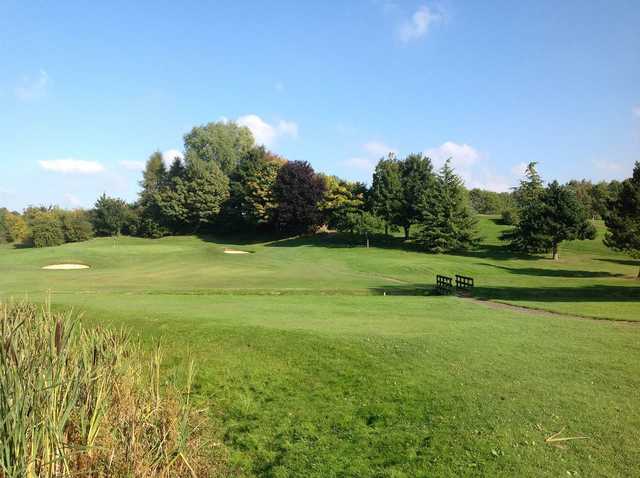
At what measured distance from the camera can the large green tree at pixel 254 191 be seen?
221 feet

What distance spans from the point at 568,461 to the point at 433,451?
5.85ft

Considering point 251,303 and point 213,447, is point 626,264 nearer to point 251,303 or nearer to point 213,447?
point 251,303

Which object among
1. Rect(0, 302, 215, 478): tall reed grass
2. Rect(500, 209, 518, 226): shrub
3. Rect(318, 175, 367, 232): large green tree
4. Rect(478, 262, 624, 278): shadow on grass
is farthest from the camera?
Rect(500, 209, 518, 226): shrub

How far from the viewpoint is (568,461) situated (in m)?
5.77

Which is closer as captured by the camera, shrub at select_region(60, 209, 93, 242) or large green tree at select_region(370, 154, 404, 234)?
large green tree at select_region(370, 154, 404, 234)

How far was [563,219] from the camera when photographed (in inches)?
1764

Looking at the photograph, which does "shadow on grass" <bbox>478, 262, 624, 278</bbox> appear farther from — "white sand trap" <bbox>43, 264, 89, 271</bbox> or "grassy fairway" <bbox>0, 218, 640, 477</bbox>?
"white sand trap" <bbox>43, 264, 89, 271</bbox>

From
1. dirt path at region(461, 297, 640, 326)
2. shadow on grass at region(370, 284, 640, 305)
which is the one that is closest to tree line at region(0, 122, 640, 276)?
shadow on grass at region(370, 284, 640, 305)

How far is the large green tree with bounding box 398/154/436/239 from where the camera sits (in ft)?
176

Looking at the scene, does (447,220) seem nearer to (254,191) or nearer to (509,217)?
(509,217)

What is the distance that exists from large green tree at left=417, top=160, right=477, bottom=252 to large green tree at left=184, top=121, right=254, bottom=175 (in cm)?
4872

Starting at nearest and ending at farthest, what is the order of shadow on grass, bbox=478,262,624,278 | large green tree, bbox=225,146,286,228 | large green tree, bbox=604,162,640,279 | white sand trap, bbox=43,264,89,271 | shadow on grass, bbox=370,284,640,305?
shadow on grass, bbox=370,284,640,305, large green tree, bbox=604,162,640,279, shadow on grass, bbox=478,262,624,278, white sand trap, bbox=43,264,89,271, large green tree, bbox=225,146,286,228

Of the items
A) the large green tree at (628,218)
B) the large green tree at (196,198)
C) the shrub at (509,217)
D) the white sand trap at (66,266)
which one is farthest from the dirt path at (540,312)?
the large green tree at (196,198)

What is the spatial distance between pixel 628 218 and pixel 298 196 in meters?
40.7
